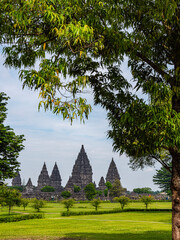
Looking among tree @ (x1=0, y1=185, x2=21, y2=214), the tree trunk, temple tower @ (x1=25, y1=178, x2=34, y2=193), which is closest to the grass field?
tree @ (x1=0, y1=185, x2=21, y2=214)

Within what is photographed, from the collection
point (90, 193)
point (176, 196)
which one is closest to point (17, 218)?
point (176, 196)

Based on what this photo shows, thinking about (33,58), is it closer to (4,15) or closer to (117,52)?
(4,15)

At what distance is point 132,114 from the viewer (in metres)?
8.87

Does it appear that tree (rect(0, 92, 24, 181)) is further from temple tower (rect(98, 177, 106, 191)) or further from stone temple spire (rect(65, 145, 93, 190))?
temple tower (rect(98, 177, 106, 191))

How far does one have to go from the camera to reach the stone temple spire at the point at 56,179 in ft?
276

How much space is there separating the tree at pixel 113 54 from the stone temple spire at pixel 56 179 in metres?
76.8

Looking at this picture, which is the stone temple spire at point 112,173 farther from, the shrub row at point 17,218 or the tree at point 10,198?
the shrub row at point 17,218

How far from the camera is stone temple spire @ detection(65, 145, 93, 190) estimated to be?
77688mm

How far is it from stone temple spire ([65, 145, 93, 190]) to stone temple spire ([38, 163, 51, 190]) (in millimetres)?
9642

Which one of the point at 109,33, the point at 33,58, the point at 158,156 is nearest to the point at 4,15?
the point at 33,58

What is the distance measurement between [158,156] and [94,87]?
4.46 meters

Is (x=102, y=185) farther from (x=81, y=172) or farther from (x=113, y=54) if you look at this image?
(x=113, y=54)

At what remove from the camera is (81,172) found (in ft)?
261

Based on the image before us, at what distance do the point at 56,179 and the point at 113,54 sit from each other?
7864 cm
